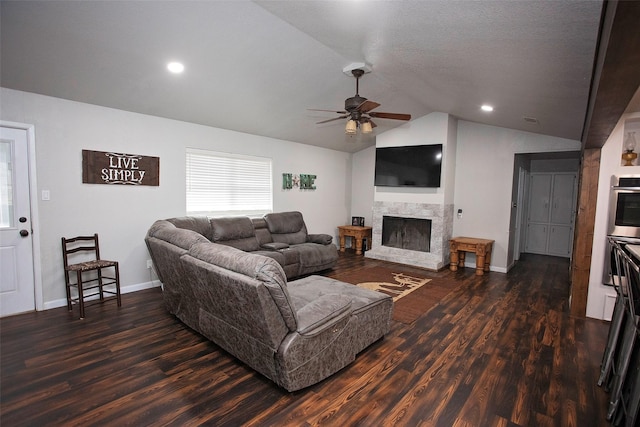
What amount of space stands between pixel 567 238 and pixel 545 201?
3.07 feet

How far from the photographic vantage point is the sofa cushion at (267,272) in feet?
6.60

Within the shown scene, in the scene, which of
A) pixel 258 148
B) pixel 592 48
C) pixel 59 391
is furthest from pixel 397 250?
pixel 59 391

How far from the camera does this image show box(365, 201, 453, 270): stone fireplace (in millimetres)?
5938

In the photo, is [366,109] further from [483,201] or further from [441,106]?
[483,201]

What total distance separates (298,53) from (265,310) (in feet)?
8.83

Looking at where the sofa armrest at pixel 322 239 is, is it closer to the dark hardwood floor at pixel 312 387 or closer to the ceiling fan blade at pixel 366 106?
the dark hardwood floor at pixel 312 387

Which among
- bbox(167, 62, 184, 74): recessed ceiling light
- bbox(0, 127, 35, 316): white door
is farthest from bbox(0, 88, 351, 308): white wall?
bbox(167, 62, 184, 74): recessed ceiling light

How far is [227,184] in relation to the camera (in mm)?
5410

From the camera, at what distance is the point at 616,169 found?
343cm

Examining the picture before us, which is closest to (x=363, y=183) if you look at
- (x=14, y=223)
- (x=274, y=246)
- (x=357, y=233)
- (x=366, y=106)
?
(x=357, y=233)

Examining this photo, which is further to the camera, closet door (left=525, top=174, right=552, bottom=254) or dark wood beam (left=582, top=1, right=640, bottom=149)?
closet door (left=525, top=174, right=552, bottom=254)

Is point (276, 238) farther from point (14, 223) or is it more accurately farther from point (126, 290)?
point (14, 223)

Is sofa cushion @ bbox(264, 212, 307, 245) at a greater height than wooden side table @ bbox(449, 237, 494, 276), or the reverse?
sofa cushion @ bbox(264, 212, 307, 245)

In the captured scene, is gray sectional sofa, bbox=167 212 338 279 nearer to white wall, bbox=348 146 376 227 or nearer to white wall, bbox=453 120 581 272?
white wall, bbox=348 146 376 227
